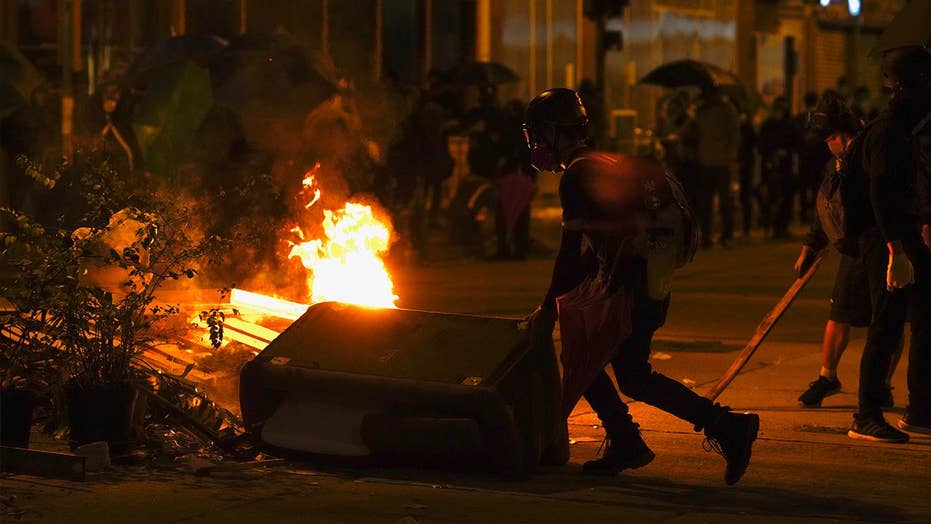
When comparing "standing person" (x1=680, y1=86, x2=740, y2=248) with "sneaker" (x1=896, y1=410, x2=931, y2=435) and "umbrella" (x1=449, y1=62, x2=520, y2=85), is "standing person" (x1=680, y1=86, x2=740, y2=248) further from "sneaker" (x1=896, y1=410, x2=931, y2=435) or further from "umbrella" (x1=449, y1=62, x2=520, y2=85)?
"sneaker" (x1=896, y1=410, x2=931, y2=435)

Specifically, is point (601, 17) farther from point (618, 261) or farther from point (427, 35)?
point (618, 261)

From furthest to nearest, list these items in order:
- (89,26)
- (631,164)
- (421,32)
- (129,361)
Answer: (421,32) → (89,26) → (129,361) → (631,164)

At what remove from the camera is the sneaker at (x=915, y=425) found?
26.9ft

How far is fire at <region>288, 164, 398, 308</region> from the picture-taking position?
988 cm

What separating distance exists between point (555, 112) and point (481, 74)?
1507cm

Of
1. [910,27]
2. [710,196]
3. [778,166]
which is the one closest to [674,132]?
[710,196]

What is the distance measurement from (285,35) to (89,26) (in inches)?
253

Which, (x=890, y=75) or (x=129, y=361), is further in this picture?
(x=890, y=75)

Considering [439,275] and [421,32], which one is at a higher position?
[421,32]

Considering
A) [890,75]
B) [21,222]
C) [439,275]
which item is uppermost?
[890,75]

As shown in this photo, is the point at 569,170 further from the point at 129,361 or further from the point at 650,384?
the point at 129,361

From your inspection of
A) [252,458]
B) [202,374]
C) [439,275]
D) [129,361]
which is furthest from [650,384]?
[439,275]

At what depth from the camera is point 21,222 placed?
7164 millimetres

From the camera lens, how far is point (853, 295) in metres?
8.81
